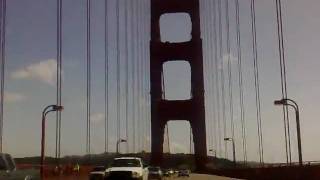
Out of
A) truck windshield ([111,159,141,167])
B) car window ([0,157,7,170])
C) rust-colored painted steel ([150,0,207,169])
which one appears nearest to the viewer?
car window ([0,157,7,170])

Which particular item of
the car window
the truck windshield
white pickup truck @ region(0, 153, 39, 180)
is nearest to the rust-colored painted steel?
the truck windshield

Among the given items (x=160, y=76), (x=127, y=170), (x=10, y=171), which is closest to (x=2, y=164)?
(x=10, y=171)

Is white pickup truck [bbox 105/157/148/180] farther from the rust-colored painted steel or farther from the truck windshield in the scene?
the rust-colored painted steel

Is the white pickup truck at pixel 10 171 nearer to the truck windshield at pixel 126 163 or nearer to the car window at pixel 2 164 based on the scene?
the car window at pixel 2 164

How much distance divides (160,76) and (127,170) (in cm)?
3734

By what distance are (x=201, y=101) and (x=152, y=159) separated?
7598 mm

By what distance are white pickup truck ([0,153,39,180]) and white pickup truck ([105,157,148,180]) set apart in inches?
210

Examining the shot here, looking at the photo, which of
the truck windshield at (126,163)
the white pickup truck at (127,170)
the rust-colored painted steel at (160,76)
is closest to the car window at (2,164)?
the white pickup truck at (127,170)

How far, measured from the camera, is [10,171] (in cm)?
1691

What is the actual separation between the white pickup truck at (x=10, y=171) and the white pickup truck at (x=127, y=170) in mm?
5325

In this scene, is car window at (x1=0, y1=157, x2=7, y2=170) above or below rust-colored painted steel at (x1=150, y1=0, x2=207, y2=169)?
below

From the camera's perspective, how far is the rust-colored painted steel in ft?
195

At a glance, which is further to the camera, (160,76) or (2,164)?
(160,76)

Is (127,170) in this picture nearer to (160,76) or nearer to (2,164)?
(2,164)
